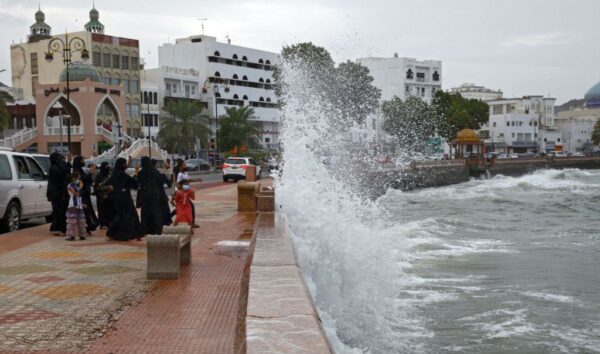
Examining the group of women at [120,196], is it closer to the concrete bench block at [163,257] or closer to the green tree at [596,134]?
the concrete bench block at [163,257]

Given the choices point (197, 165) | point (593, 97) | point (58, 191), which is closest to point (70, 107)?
point (197, 165)

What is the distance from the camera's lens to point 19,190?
13711mm

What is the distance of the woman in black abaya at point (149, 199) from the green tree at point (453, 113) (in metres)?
64.2

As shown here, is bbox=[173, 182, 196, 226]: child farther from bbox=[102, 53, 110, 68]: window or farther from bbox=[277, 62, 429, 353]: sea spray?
bbox=[102, 53, 110, 68]: window

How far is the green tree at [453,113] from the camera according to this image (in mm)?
73500

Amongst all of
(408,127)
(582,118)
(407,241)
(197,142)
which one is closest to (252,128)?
(197,142)

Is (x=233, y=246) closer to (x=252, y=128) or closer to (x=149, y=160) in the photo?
(x=149, y=160)

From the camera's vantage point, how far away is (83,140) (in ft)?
169

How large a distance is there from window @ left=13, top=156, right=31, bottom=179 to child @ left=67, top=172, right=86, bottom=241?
257 centimetres

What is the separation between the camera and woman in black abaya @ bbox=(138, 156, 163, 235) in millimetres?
11969

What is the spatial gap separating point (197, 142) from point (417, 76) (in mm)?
38662

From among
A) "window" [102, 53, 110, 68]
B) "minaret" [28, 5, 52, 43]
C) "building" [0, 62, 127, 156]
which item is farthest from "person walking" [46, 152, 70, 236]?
"minaret" [28, 5, 52, 43]

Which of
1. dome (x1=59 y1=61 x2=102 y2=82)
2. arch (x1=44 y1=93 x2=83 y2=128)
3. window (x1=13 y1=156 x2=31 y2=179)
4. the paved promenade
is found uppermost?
dome (x1=59 y1=61 x2=102 y2=82)

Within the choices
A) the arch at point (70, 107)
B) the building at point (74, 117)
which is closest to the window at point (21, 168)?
the building at point (74, 117)
